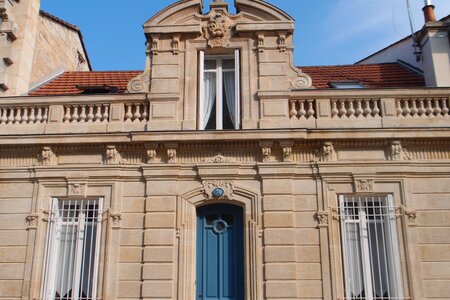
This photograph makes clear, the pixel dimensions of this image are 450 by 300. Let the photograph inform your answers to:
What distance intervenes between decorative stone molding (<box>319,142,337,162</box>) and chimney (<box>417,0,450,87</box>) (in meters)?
3.09

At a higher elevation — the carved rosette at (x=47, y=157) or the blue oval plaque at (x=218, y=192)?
the carved rosette at (x=47, y=157)

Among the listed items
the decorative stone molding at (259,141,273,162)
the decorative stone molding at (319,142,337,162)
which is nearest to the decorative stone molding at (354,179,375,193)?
the decorative stone molding at (319,142,337,162)

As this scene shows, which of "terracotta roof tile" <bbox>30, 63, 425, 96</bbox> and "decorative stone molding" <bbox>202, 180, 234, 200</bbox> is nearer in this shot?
"decorative stone molding" <bbox>202, 180, 234, 200</bbox>

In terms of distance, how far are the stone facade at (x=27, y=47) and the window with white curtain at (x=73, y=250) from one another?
10.7ft

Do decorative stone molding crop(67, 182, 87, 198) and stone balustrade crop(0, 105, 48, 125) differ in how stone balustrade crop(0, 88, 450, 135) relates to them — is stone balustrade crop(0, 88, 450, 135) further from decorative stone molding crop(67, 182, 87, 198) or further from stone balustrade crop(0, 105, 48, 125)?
decorative stone molding crop(67, 182, 87, 198)

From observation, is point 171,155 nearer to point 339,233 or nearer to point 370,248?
point 339,233

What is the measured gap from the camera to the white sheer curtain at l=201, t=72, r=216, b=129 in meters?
9.86

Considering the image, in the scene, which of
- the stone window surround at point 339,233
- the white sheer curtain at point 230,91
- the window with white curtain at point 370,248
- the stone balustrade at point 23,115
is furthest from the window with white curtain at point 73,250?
the window with white curtain at point 370,248

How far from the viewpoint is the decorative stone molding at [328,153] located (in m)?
9.09

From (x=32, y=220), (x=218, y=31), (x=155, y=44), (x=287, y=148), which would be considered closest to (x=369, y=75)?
(x=218, y=31)

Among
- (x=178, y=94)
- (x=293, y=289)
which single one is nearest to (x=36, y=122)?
(x=178, y=94)

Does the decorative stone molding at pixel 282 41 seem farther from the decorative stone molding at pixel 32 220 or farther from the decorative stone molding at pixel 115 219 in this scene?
the decorative stone molding at pixel 32 220

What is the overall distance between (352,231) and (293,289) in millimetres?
1498

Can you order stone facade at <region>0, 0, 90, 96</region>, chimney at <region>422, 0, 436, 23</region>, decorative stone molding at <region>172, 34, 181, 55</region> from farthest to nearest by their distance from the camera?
chimney at <region>422, 0, 436, 23</region> < stone facade at <region>0, 0, 90, 96</region> < decorative stone molding at <region>172, 34, 181, 55</region>
